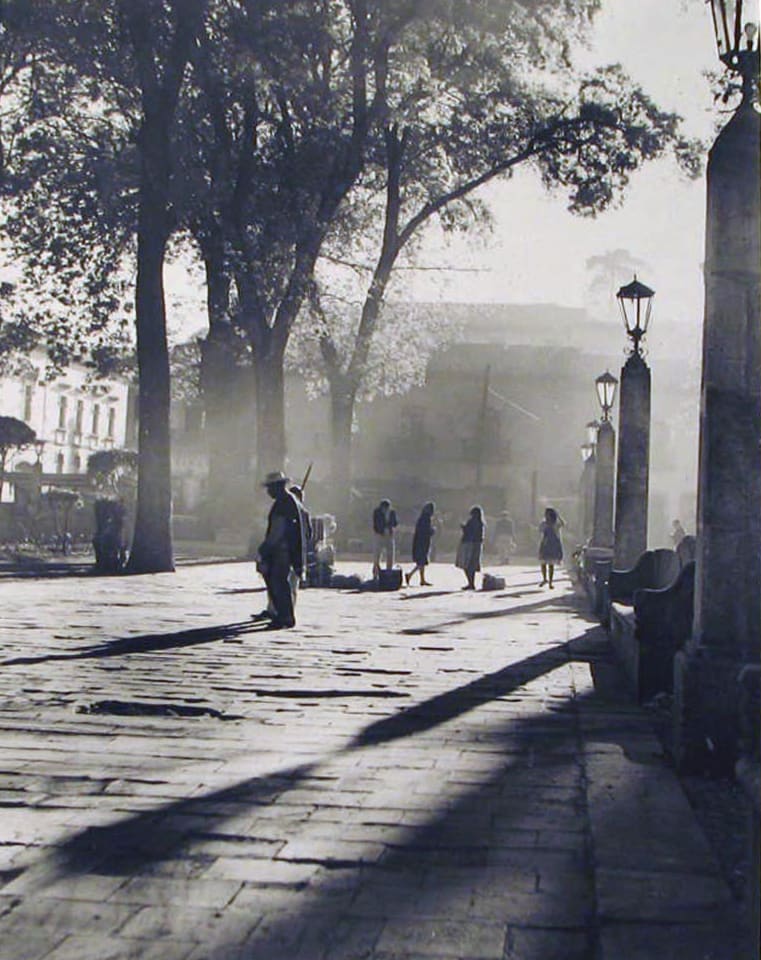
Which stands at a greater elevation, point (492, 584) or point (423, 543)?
point (423, 543)

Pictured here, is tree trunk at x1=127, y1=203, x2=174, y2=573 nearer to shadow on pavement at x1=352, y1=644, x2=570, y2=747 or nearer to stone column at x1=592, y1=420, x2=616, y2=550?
stone column at x1=592, y1=420, x2=616, y2=550

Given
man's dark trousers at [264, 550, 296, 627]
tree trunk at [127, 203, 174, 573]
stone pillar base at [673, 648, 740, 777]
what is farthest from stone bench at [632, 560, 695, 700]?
tree trunk at [127, 203, 174, 573]

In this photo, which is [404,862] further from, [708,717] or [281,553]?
[281,553]

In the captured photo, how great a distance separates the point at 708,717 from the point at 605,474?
15001mm

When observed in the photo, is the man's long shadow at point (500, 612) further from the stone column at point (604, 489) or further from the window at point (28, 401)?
the window at point (28, 401)

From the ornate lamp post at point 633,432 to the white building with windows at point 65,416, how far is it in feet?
118

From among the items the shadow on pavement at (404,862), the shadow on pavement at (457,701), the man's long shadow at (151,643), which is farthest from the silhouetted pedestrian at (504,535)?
the shadow on pavement at (404,862)

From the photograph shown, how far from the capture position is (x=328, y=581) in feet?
67.2

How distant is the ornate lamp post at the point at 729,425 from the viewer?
18.5 ft

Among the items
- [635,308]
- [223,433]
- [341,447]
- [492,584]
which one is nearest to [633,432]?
[635,308]

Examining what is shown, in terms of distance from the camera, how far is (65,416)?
55781 millimetres

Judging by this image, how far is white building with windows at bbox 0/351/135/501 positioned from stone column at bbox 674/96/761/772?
42.4 meters

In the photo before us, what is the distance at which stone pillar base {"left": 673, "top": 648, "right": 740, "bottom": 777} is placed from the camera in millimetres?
5465

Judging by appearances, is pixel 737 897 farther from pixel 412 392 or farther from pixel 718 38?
pixel 412 392
